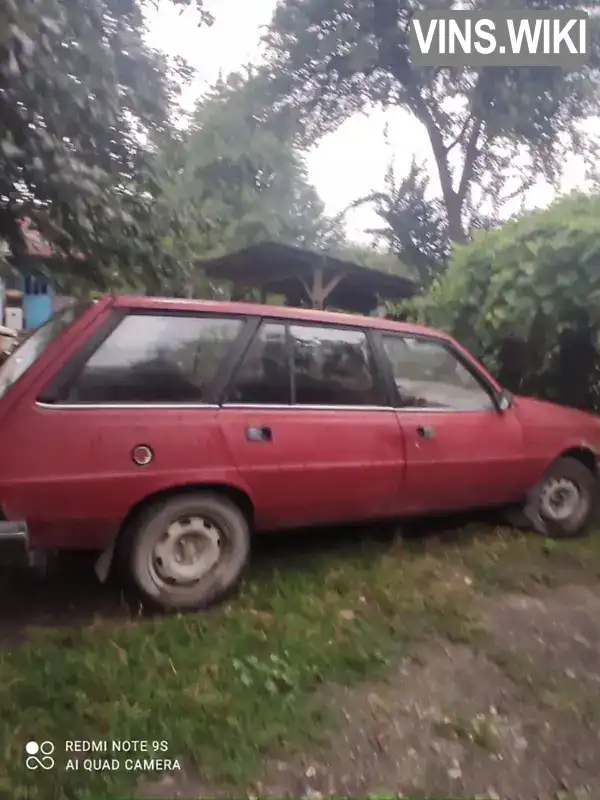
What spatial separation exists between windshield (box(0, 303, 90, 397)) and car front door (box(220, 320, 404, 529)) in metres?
0.64

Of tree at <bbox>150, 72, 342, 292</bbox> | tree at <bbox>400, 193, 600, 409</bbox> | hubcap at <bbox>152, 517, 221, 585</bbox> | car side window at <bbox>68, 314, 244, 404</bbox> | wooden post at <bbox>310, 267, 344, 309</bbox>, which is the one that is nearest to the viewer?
car side window at <bbox>68, 314, 244, 404</bbox>

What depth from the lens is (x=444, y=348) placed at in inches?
121

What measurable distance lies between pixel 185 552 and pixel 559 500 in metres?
2.06

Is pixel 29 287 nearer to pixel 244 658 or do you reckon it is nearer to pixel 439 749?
pixel 244 658

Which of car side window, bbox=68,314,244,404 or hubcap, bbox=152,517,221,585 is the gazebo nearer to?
car side window, bbox=68,314,244,404

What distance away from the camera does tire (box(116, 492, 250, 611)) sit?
2.22 m

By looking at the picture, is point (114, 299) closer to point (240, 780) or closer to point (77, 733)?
point (77, 733)

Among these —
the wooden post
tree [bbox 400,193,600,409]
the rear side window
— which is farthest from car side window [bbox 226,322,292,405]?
tree [bbox 400,193,600,409]

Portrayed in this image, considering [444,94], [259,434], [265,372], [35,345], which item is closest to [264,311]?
[265,372]

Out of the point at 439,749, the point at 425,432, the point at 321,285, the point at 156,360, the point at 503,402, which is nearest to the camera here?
the point at 439,749

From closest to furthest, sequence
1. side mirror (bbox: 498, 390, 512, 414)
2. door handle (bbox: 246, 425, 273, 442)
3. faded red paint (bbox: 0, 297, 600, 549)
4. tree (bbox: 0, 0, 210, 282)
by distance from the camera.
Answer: faded red paint (bbox: 0, 297, 600, 549) < door handle (bbox: 246, 425, 273, 442) < tree (bbox: 0, 0, 210, 282) < side mirror (bbox: 498, 390, 512, 414)

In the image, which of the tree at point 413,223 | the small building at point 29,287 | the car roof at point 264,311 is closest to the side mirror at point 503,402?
the car roof at point 264,311

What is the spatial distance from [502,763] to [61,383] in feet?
5.62

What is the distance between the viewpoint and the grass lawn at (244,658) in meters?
1.59
